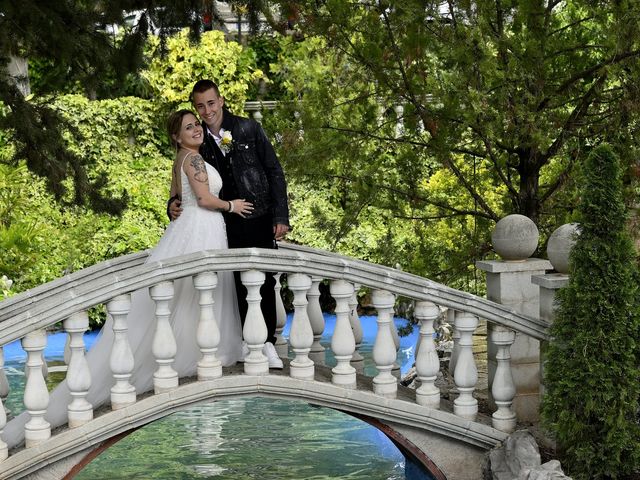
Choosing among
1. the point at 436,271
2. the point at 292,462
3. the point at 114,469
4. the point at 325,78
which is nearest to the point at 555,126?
the point at 436,271

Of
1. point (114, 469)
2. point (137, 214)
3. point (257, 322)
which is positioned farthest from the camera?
point (137, 214)

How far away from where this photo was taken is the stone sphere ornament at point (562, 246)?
534cm

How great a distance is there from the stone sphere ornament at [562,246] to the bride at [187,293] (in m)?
1.63

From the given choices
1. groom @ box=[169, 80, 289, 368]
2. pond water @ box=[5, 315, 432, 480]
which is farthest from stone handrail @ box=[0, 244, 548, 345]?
pond water @ box=[5, 315, 432, 480]

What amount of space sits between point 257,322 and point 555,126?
8.47ft

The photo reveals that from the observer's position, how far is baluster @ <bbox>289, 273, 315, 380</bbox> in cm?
525

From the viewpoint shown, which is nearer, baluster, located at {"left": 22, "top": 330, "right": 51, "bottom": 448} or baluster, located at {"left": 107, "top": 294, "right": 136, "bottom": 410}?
baluster, located at {"left": 22, "top": 330, "right": 51, "bottom": 448}

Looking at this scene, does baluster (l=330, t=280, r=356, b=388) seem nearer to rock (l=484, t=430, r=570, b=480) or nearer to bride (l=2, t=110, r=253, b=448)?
bride (l=2, t=110, r=253, b=448)

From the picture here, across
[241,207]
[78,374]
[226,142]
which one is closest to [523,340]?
[241,207]

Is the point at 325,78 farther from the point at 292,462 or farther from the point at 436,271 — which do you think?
the point at 292,462

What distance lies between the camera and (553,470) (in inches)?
188

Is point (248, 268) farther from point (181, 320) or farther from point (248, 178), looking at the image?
point (248, 178)

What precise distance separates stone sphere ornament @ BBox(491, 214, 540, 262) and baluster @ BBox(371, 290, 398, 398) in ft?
2.28

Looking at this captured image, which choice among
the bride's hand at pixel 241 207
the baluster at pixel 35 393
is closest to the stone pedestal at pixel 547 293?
the bride's hand at pixel 241 207
